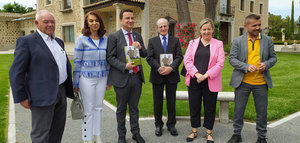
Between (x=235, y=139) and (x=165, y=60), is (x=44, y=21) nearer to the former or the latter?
(x=165, y=60)

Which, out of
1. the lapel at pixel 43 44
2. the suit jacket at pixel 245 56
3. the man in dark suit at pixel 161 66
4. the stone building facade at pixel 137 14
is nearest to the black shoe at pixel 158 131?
the man in dark suit at pixel 161 66

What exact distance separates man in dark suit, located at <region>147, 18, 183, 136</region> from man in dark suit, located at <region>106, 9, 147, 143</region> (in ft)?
0.99

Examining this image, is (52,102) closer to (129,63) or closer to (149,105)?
(129,63)

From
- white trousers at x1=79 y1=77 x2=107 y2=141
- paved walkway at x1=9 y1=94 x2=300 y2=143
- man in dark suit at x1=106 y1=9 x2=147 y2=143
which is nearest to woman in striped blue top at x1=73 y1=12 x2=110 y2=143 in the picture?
white trousers at x1=79 y1=77 x2=107 y2=141

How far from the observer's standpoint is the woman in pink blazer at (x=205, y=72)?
3.67m

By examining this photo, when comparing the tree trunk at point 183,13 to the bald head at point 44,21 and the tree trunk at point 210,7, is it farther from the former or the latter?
the bald head at point 44,21

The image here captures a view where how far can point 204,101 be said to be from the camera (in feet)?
12.6

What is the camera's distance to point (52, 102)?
261 centimetres

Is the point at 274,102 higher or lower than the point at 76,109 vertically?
lower

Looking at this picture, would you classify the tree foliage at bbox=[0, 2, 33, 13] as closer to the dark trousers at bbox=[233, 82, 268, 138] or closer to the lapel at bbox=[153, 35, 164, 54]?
the lapel at bbox=[153, 35, 164, 54]

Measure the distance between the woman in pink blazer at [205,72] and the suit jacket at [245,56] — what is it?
0.23 meters

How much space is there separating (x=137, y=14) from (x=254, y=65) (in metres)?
16.7

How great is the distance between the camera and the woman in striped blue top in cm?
333

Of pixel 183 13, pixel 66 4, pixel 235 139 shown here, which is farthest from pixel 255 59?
pixel 66 4
